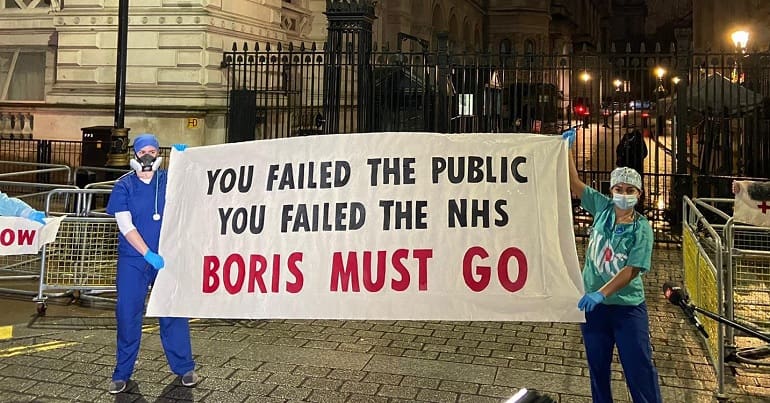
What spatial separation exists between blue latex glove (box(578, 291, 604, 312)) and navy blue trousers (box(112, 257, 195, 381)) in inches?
117

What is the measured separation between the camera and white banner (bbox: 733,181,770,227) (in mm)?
6074

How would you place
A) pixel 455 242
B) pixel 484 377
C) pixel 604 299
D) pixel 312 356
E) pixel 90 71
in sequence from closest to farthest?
1. pixel 604 299
2. pixel 455 242
3. pixel 484 377
4. pixel 312 356
5. pixel 90 71

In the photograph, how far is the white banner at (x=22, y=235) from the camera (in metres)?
6.80

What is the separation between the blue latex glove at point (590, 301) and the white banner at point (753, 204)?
2.68m

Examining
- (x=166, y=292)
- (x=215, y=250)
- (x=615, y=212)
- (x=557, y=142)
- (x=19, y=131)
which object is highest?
(x=19, y=131)

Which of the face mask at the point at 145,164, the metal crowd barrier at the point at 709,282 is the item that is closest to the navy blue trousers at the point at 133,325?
the face mask at the point at 145,164

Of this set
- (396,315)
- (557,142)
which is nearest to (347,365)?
(396,315)

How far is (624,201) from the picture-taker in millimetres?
4207

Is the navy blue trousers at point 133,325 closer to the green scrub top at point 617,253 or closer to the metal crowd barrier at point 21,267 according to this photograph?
the green scrub top at point 617,253

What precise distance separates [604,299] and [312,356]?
287 centimetres

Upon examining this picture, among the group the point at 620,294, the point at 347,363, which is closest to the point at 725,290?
the point at 620,294

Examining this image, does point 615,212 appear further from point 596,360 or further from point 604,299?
point 596,360

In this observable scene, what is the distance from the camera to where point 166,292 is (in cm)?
487

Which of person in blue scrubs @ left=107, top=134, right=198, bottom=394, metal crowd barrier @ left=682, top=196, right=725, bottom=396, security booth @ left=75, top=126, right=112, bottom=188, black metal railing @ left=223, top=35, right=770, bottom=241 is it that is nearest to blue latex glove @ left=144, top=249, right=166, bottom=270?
person in blue scrubs @ left=107, top=134, right=198, bottom=394
